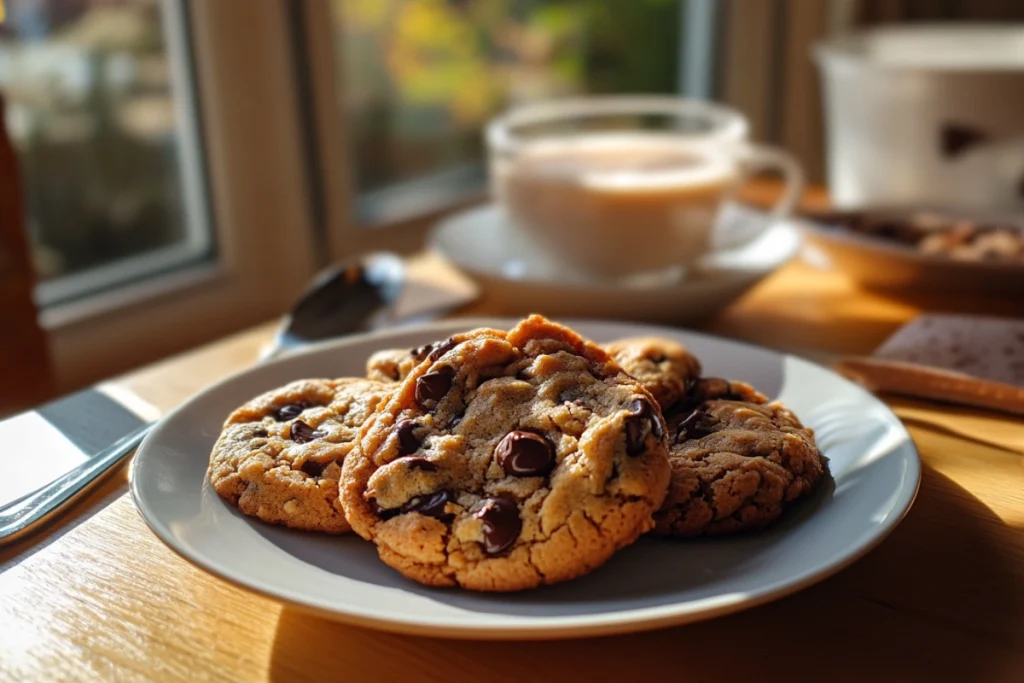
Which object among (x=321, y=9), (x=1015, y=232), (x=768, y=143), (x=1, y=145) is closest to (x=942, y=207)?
(x=1015, y=232)

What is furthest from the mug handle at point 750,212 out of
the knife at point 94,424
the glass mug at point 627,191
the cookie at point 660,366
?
the cookie at point 660,366

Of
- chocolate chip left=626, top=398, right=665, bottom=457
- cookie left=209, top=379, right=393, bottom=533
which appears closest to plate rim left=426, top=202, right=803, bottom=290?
cookie left=209, top=379, right=393, bottom=533

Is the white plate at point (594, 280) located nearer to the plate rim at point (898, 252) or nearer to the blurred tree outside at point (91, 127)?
the plate rim at point (898, 252)

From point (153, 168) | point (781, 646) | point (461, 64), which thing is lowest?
point (781, 646)

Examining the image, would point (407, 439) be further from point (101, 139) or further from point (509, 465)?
point (101, 139)

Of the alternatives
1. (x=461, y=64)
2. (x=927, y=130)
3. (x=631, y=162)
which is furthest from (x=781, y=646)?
(x=461, y=64)

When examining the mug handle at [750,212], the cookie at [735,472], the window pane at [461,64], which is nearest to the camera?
the cookie at [735,472]
